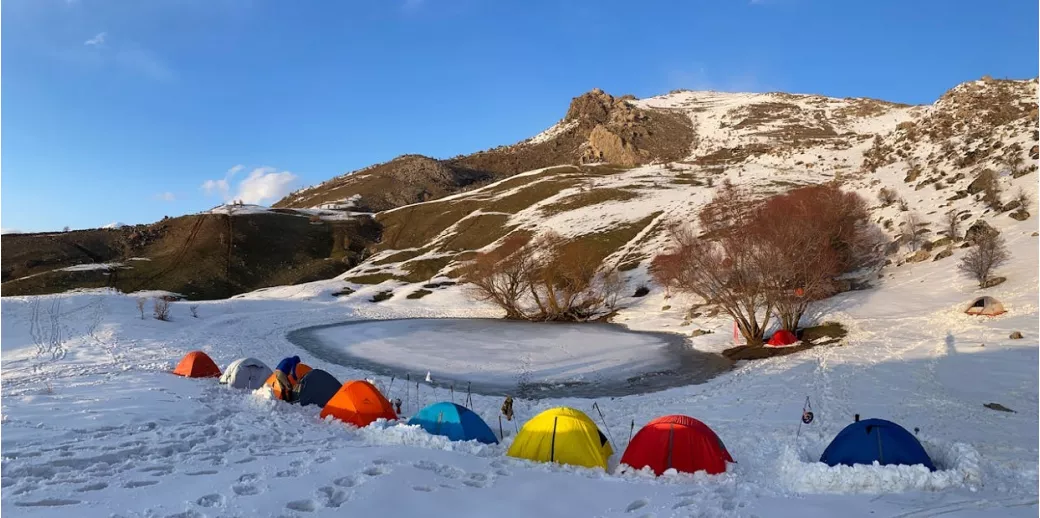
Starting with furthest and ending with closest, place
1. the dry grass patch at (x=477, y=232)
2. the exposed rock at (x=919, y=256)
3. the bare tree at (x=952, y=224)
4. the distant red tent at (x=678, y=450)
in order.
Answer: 1. the dry grass patch at (x=477, y=232)
2. the bare tree at (x=952, y=224)
3. the exposed rock at (x=919, y=256)
4. the distant red tent at (x=678, y=450)

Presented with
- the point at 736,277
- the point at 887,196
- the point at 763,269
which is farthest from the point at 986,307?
the point at 887,196

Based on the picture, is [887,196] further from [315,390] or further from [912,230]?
[315,390]

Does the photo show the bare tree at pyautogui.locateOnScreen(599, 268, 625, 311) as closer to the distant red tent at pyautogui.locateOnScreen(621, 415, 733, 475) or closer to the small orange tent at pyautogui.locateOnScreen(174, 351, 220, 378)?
the small orange tent at pyautogui.locateOnScreen(174, 351, 220, 378)

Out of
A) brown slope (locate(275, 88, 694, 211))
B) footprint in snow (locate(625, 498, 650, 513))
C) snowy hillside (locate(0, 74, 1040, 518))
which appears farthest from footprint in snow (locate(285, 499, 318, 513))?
brown slope (locate(275, 88, 694, 211))

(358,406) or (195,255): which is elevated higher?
(195,255)

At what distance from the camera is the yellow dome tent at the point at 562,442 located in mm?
11875

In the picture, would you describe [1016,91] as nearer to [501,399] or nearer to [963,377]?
[963,377]

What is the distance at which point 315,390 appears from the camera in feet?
54.1

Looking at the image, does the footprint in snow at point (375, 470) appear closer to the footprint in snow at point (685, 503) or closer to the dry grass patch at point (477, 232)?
the footprint in snow at point (685, 503)

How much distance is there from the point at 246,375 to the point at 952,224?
Result: 4599 centimetres

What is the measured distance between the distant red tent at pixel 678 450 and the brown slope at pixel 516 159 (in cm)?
12302

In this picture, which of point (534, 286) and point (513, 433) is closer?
point (513, 433)

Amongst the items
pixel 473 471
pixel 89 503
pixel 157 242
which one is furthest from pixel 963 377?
pixel 157 242

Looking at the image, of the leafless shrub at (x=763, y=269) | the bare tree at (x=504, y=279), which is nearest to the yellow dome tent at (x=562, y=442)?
the leafless shrub at (x=763, y=269)
